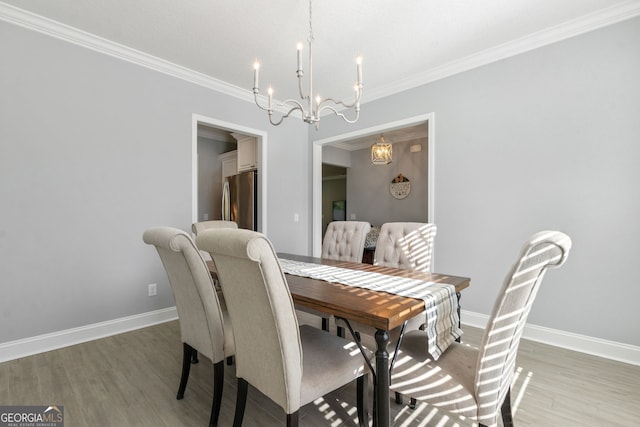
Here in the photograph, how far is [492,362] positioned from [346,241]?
169 cm

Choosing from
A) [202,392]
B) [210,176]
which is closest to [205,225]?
[202,392]

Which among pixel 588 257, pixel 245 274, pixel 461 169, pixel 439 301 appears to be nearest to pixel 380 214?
pixel 461 169

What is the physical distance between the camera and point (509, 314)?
1.01m

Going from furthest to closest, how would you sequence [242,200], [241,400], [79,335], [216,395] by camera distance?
1. [242,200]
2. [79,335]
3. [216,395]
4. [241,400]

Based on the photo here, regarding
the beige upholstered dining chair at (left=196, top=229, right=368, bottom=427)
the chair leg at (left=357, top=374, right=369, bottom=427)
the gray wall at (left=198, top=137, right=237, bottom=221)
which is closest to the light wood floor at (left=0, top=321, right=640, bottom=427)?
the chair leg at (left=357, top=374, right=369, bottom=427)

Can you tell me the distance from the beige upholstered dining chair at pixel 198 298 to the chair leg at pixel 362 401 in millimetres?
684

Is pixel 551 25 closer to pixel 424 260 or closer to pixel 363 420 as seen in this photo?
pixel 424 260

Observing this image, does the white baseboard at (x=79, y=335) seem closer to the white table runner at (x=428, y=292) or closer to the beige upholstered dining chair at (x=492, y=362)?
the white table runner at (x=428, y=292)

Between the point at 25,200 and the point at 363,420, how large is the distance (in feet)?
9.61

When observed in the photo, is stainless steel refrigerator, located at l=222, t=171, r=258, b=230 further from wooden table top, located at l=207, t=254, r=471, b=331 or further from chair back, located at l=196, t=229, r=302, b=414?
chair back, located at l=196, t=229, r=302, b=414

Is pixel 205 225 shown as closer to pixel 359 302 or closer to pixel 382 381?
pixel 359 302

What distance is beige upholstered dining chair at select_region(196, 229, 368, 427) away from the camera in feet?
3.49

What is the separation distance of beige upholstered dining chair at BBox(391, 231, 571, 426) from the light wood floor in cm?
49

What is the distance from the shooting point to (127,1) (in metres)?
2.18
